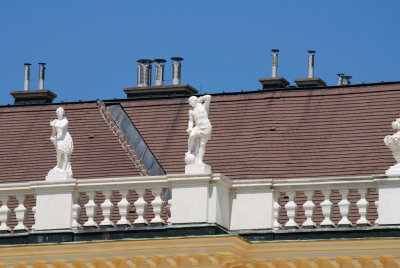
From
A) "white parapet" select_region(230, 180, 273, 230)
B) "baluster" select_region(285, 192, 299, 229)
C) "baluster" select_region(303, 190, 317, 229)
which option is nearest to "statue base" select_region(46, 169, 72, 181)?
"white parapet" select_region(230, 180, 273, 230)

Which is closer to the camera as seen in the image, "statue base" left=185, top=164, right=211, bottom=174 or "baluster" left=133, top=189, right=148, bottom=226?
"statue base" left=185, top=164, right=211, bottom=174

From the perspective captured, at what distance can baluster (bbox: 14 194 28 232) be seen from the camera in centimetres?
4203

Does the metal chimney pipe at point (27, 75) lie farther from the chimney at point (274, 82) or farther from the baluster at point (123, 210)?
the baluster at point (123, 210)

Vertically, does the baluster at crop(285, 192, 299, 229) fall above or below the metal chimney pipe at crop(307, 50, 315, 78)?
below

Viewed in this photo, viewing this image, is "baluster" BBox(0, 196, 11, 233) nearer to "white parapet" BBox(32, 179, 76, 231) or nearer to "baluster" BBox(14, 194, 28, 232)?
"baluster" BBox(14, 194, 28, 232)

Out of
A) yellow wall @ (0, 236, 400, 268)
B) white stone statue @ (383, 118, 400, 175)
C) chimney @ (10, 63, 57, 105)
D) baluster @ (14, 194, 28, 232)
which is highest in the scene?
chimney @ (10, 63, 57, 105)

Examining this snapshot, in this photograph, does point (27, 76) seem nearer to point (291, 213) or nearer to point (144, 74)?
point (144, 74)

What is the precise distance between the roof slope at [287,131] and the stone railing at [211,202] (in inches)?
83.7

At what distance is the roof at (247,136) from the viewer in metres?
44.6

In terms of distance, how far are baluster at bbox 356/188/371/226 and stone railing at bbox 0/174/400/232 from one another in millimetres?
21

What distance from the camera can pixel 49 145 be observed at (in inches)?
1901

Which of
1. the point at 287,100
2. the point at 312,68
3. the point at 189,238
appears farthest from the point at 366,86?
the point at 189,238

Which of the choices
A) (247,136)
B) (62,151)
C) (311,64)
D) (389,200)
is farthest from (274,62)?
(389,200)

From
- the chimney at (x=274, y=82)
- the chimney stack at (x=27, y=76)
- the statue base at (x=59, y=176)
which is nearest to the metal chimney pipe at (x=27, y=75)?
the chimney stack at (x=27, y=76)
